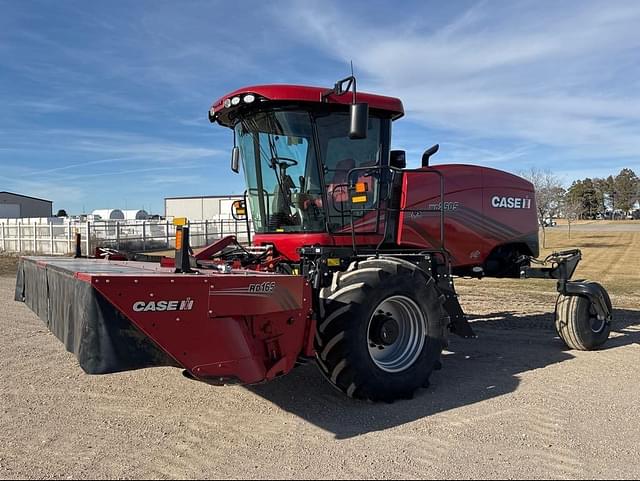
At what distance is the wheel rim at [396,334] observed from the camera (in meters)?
5.13

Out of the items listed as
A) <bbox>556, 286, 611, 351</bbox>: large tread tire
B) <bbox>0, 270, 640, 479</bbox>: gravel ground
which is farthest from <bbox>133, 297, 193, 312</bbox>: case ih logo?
<bbox>556, 286, 611, 351</bbox>: large tread tire

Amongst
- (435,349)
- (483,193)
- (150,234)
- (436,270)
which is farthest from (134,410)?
(150,234)

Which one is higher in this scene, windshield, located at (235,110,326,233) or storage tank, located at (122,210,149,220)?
storage tank, located at (122,210,149,220)

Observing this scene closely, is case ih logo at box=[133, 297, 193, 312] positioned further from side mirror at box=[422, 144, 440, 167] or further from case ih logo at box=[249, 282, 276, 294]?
side mirror at box=[422, 144, 440, 167]

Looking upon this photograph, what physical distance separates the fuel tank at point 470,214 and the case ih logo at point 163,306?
292 cm

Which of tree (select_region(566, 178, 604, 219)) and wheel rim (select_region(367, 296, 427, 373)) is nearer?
wheel rim (select_region(367, 296, 427, 373))

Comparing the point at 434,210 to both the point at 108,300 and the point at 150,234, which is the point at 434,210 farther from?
the point at 150,234

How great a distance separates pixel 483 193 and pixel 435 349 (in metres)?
2.62

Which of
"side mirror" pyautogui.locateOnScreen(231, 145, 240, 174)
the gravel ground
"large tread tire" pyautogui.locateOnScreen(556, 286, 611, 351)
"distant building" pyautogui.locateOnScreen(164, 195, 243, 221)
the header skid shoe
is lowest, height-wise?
the gravel ground

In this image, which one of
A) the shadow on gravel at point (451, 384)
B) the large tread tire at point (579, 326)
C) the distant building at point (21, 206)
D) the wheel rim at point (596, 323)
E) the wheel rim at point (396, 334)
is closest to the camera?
the shadow on gravel at point (451, 384)

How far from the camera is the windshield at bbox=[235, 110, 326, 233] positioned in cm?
564

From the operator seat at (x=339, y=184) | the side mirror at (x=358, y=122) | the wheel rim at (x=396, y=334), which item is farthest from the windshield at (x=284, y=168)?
the wheel rim at (x=396, y=334)

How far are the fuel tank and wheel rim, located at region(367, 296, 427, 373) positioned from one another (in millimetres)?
1090

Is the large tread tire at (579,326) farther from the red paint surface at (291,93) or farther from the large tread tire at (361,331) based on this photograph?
the red paint surface at (291,93)
